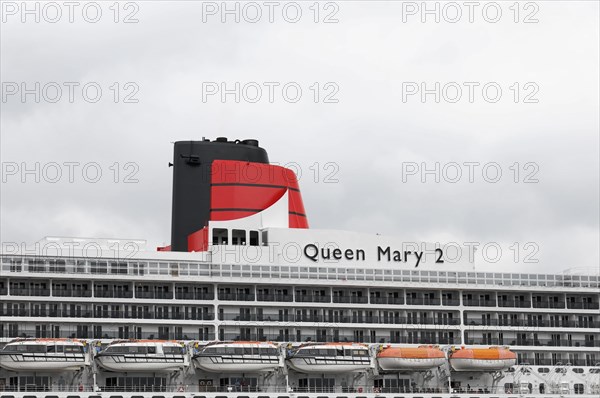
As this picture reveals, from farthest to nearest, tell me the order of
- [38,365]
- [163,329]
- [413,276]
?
1. [413,276]
2. [163,329]
3. [38,365]

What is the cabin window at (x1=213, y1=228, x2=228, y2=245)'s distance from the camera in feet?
259

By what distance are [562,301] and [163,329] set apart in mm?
26237

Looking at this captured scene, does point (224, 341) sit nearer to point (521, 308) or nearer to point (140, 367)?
point (140, 367)

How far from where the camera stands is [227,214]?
8162 cm

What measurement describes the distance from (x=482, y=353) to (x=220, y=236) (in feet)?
57.3

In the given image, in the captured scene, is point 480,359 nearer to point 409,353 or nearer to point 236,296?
point 409,353

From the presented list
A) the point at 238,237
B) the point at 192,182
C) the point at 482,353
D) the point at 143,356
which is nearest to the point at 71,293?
the point at 143,356

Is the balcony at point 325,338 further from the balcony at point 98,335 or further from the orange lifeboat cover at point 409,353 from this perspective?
the orange lifeboat cover at point 409,353

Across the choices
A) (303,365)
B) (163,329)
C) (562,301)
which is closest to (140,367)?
(163,329)

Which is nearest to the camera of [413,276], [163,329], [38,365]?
[38,365]

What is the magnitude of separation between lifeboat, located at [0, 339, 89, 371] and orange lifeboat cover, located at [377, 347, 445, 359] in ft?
58.3

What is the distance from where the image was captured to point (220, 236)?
7919 centimetres

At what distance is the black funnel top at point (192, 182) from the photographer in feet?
270

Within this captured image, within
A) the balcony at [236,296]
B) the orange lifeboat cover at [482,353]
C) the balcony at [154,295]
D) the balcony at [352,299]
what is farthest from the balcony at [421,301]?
the balcony at [154,295]
